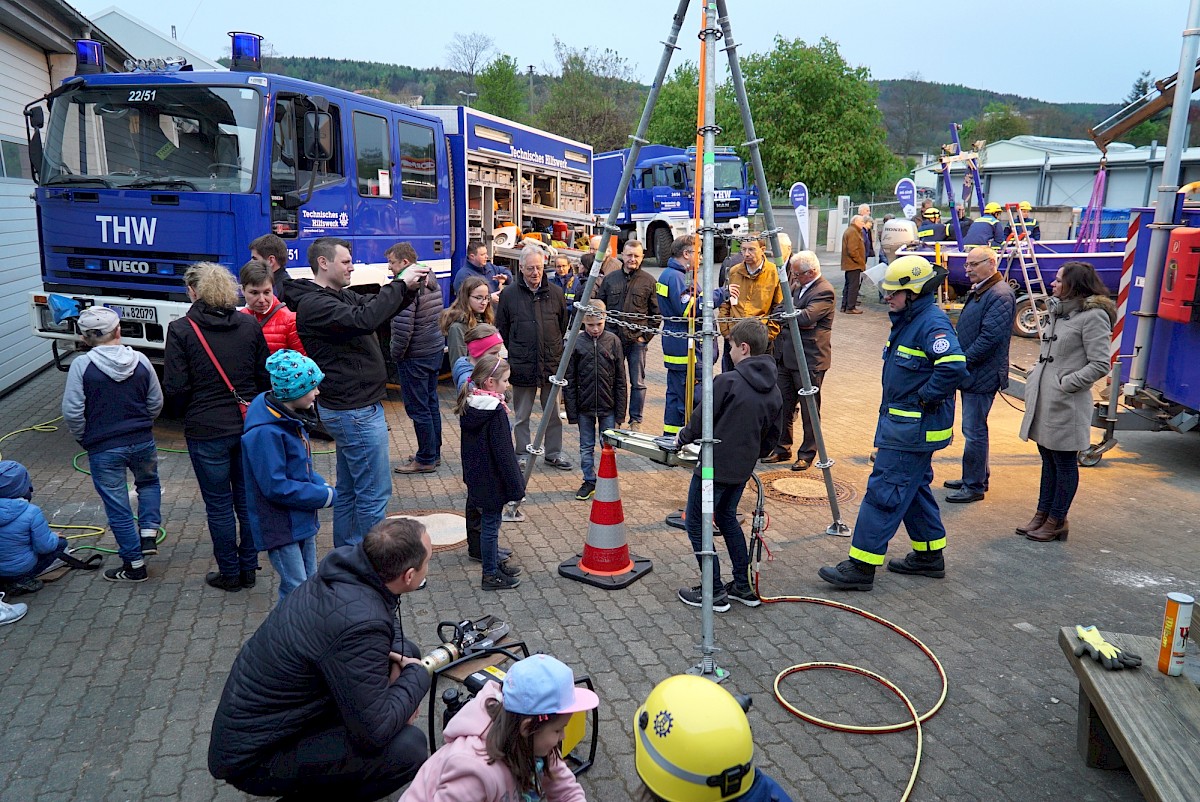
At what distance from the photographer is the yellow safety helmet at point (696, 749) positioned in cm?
199

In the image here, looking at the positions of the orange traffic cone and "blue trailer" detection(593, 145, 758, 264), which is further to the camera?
"blue trailer" detection(593, 145, 758, 264)

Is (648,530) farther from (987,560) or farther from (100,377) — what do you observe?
(100,377)

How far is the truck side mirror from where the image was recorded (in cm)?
731

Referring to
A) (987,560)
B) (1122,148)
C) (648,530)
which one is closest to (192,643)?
(648,530)

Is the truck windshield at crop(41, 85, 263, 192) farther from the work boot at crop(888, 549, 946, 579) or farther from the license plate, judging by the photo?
the work boot at crop(888, 549, 946, 579)

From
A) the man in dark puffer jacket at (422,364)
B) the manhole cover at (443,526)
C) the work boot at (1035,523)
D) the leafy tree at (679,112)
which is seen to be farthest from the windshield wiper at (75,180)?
the leafy tree at (679,112)

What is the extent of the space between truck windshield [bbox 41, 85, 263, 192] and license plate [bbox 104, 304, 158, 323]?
1.07 meters

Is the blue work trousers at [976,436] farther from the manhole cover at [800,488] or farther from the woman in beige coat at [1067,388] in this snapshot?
the manhole cover at [800,488]

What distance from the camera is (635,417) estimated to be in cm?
847

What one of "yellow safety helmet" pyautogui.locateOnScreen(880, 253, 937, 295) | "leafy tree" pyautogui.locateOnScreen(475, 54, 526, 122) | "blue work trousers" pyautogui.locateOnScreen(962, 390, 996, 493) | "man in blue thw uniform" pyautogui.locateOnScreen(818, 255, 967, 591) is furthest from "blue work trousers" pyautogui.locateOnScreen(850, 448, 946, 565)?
"leafy tree" pyautogui.locateOnScreen(475, 54, 526, 122)

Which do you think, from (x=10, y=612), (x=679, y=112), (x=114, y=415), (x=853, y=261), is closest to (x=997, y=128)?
(x=679, y=112)

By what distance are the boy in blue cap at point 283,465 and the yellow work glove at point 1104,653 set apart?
137 inches

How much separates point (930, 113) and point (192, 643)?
104m

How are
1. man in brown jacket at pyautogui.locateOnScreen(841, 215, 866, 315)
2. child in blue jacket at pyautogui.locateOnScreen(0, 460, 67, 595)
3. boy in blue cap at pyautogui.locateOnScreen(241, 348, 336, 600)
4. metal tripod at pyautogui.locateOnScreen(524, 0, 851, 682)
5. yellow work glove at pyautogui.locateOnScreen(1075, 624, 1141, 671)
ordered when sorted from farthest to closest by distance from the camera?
man in brown jacket at pyautogui.locateOnScreen(841, 215, 866, 315) → child in blue jacket at pyautogui.locateOnScreen(0, 460, 67, 595) → metal tripod at pyautogui.locateOnScreen(524, 0, 851, 682) → boy in blue cap at pyautogui.locateOnScreen(241, 348, 336, 600) → yellow work glove at pyautogui.locateOnScreen(1075, 624, 1141, 671)
